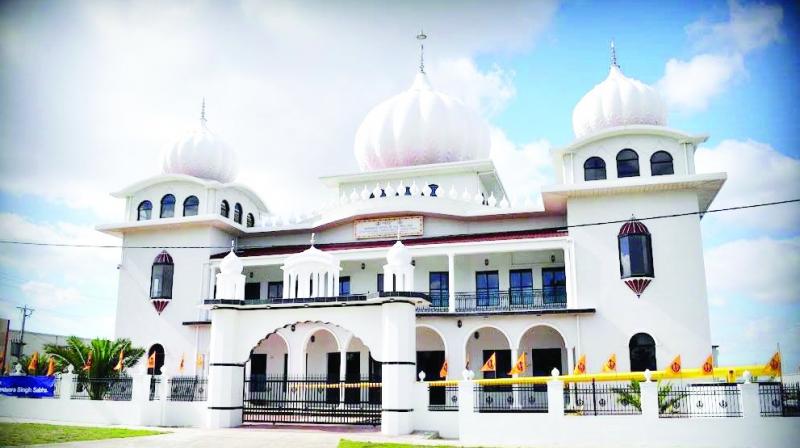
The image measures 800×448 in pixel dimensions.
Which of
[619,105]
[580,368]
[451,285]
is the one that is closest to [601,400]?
[580,368]

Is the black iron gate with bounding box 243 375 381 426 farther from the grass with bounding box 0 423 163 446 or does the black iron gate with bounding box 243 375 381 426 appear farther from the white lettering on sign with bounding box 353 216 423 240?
the white lettering on sign with bounding box 353 216 423 240

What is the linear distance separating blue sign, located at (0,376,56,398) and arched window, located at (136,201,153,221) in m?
8.59

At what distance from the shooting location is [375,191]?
28234 millimetres

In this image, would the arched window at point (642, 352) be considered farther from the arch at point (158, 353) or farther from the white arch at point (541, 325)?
the arch at point (158, 353)

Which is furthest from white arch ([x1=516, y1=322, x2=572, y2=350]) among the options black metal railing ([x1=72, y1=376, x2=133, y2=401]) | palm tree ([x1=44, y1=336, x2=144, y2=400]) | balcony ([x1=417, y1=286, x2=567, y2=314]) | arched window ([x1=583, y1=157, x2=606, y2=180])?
palm tree ([x1=44, y1=336, x2=144, y2=400])

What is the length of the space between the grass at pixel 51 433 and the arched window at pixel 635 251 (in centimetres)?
1484

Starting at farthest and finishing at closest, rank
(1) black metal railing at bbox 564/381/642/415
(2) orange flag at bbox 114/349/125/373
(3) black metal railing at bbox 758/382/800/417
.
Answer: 1. (2) orange flag at bbox 114/349/125/373
2. (1) black metal railing at bbox 564/381/642/415
3. (3) black metal railing at bbox 758/382/800/417

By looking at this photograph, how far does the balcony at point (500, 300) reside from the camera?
24312mm

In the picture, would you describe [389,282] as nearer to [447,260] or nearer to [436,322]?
[436,322]

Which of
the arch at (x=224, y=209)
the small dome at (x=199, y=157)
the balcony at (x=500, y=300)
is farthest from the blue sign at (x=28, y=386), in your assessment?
the balcony at (x=500, y=300)

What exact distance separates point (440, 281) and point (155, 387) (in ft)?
35.3

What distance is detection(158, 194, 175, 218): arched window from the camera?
2919 cm

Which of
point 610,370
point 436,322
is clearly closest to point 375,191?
point 436,322

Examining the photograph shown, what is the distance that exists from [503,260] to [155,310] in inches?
542
